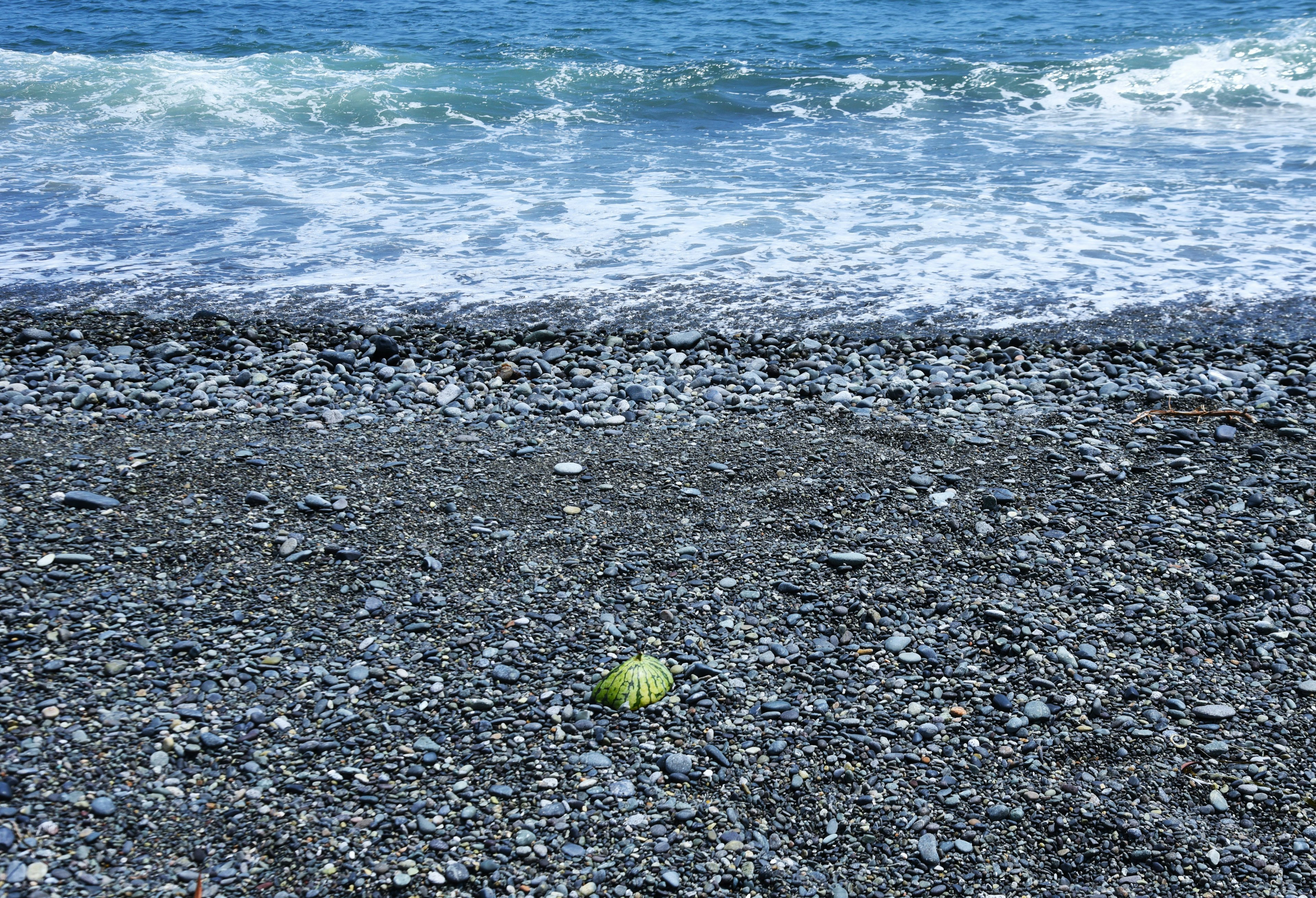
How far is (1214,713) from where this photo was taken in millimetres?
3314

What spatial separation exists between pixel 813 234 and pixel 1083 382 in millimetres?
3502

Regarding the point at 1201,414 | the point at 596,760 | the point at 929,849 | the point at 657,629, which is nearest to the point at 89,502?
the point at 657,629

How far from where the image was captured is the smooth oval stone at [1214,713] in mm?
3297

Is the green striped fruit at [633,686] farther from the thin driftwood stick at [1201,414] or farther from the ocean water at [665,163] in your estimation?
the ocean water at [665,163]

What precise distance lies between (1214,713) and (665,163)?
9.57m

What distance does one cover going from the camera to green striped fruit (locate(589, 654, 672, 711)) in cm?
334

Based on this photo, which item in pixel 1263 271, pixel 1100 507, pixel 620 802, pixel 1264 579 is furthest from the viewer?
pixel 1263 271

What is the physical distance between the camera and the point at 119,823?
9.18 ft

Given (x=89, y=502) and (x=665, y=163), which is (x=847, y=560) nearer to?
(x=89, y=502)

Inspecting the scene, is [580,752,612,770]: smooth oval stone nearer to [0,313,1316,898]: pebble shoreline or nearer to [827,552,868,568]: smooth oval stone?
[0,313,1316,898]: pebble shoreline

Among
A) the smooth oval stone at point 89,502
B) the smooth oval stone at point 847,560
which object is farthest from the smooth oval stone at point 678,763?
the smooth oval stone at point 89,502

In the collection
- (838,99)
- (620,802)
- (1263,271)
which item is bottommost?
(620,802)

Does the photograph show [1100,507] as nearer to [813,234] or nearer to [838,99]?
[813,234]

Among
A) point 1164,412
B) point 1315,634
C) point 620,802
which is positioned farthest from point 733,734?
point 1164,412
